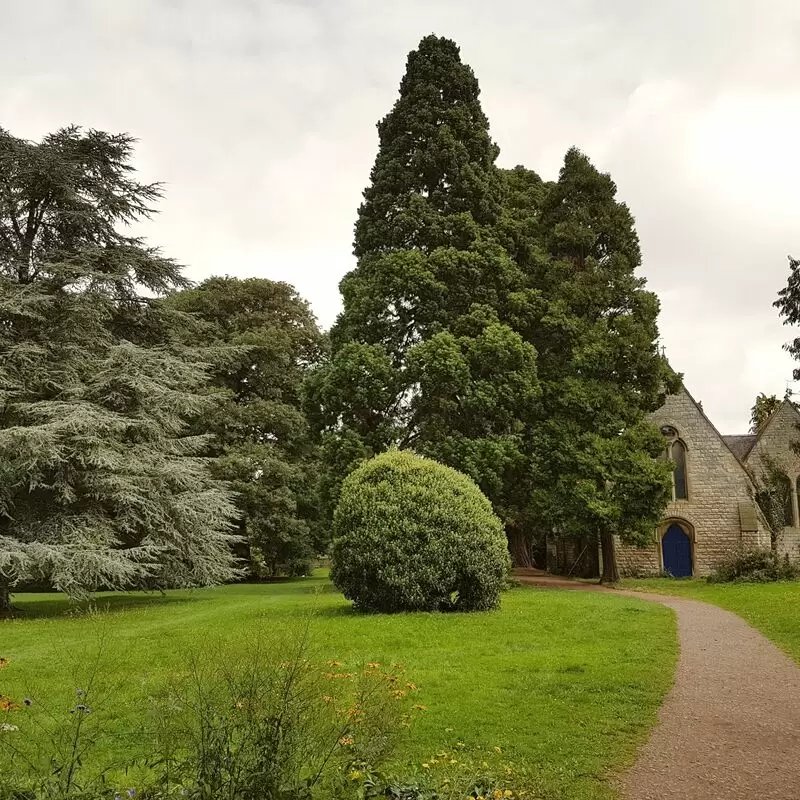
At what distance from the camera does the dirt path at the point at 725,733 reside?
4922 millimetres

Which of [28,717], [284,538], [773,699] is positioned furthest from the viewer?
[284,538]

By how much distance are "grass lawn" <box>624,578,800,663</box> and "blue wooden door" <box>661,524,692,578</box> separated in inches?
49.6

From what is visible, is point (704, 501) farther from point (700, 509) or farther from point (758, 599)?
point (758, 599)

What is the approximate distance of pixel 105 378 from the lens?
731 inches

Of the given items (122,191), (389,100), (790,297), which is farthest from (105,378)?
(790,297)

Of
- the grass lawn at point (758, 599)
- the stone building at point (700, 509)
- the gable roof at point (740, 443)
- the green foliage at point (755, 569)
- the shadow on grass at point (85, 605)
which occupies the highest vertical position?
the gable roof at point (740, 443)

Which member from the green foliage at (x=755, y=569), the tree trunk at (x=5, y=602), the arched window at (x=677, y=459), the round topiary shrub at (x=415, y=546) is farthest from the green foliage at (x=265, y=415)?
the green foliage at (x=755, y=569)

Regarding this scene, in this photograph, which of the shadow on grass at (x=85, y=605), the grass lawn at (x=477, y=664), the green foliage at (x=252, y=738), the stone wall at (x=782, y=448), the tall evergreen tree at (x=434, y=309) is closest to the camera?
the green foliage at (x=252, y=738)

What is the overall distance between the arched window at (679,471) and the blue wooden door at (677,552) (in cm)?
123

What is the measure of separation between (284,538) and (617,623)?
59.0ft

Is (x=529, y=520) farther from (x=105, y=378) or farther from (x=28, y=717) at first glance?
(x=28, y=717)

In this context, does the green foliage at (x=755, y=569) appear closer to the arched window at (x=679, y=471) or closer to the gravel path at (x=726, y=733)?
the arched window at (x=679, y=471)

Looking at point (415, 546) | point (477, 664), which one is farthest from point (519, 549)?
point (477, 664)

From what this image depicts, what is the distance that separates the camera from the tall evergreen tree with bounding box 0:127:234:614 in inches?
657
